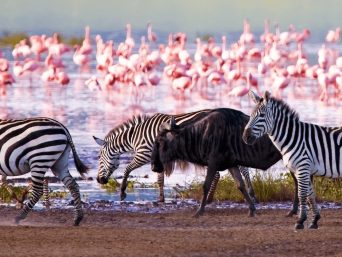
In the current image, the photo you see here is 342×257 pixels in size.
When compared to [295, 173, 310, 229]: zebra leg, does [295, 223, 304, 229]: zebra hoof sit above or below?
below

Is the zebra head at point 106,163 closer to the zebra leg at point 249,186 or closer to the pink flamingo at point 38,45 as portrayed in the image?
the zebra leg at point 249,186

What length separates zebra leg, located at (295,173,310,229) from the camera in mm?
9953

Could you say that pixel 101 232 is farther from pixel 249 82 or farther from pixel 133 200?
pixel 249 82

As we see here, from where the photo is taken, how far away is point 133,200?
12500mm

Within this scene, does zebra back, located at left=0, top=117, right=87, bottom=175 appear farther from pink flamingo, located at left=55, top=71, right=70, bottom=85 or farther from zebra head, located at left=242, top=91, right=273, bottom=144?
pink flamingo, located at left=55, top=71, right=70, bottom=85

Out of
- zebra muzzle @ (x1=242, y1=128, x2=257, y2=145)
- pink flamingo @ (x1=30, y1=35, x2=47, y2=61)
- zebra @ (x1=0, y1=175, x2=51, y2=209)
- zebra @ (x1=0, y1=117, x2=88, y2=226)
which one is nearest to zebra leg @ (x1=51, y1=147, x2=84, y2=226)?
zebra @ (x1=0, y1=117, x2=88, y2=226)

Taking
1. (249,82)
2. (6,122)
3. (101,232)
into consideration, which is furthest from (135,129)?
(249,82)

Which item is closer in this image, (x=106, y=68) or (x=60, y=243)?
(x=60, y=243)

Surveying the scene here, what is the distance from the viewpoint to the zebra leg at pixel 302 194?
995cm

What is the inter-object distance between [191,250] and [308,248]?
2.92ft

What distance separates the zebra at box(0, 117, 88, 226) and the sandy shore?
→ 33cm

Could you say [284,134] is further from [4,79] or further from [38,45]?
[38,45]

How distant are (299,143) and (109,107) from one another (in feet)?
48.2

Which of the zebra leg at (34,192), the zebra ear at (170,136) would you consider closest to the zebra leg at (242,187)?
the zebra ear at (170,136)
